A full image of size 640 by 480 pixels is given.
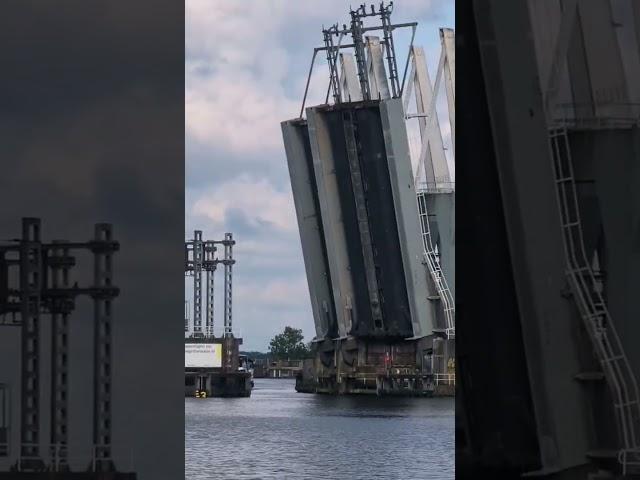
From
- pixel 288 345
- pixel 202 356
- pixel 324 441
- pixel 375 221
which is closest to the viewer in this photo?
pixel 324 441

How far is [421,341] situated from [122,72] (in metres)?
60.4

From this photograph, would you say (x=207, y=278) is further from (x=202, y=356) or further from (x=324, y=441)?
(x=324, y=441)

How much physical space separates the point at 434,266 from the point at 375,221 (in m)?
6.43

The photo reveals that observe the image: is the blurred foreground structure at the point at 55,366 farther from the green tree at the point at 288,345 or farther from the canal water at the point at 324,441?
the green tree at the point at 288,345

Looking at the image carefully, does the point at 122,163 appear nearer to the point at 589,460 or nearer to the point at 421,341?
the point at 589,460

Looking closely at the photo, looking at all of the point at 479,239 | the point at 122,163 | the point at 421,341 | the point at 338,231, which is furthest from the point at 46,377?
the point at 421,341

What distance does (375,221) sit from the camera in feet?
191

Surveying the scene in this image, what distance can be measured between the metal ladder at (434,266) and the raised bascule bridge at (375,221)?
74 mm

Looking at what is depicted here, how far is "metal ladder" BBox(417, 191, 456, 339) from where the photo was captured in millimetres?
62906

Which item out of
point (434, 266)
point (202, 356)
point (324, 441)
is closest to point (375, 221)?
point (434, 266)

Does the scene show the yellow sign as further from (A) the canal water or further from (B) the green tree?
(B) the green tree

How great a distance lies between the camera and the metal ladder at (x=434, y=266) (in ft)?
206

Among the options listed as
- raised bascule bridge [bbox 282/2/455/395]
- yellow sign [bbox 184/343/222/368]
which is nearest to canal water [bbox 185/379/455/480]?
raised bascule bridge [bbox 282/2/455/395]

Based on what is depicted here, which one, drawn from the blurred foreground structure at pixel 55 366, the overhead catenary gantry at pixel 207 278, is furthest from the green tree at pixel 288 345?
the blurred foreground structure at pixel 55 366
